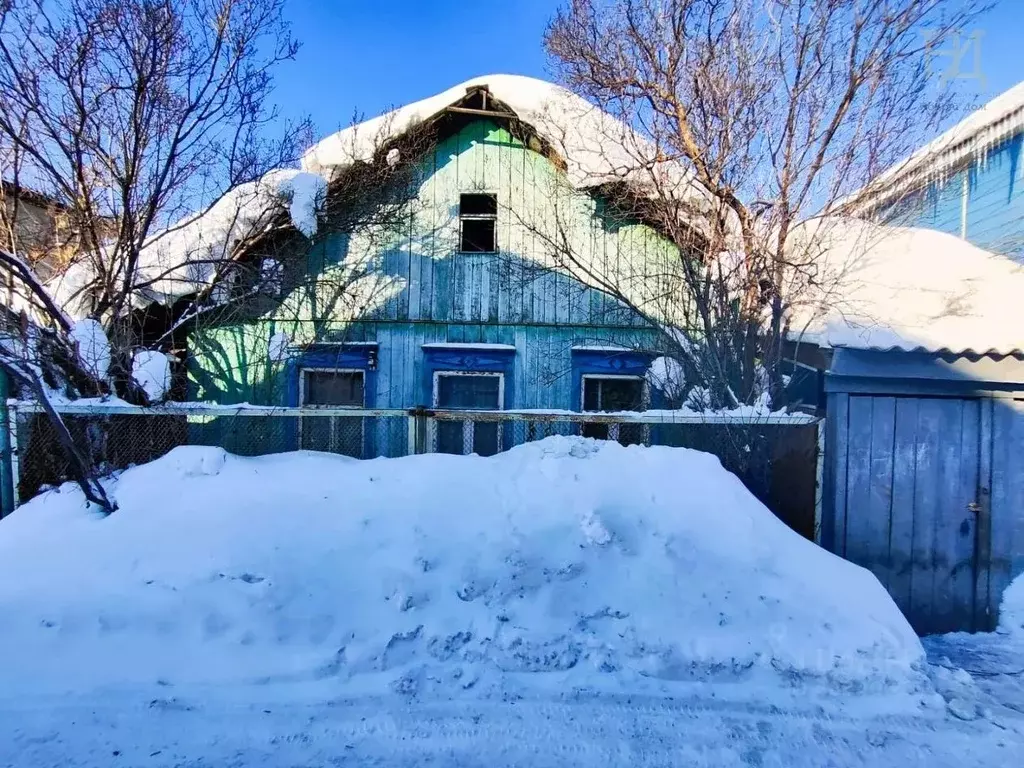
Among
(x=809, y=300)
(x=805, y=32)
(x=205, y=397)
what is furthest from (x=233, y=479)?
(x=805, y=32)

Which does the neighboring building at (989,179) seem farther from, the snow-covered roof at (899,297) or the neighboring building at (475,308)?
the neighboring building at (475,308)

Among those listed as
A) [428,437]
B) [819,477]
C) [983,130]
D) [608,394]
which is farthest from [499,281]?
[983,130]

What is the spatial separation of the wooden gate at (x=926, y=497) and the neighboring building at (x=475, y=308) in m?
2.59

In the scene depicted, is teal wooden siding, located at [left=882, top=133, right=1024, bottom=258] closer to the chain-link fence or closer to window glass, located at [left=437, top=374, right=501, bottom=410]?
the chain-link fence

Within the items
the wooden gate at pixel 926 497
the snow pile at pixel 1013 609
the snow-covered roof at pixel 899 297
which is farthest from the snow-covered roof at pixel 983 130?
the snow pile at pixel 1013 609

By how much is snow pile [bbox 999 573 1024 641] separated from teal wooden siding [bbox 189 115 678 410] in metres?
4.06

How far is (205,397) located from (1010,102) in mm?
12839

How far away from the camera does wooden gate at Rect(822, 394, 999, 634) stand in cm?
452

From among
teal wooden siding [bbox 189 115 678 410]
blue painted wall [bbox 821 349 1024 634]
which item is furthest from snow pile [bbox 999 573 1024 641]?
teal wooden siding [bbox 189 115 678 410]

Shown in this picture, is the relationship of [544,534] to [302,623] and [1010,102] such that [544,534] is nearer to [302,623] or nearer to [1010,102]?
[302,623]

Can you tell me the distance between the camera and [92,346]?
4672mm

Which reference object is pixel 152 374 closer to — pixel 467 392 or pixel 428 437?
pixel 428 437

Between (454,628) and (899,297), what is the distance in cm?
531

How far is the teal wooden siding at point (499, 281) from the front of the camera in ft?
22.6
